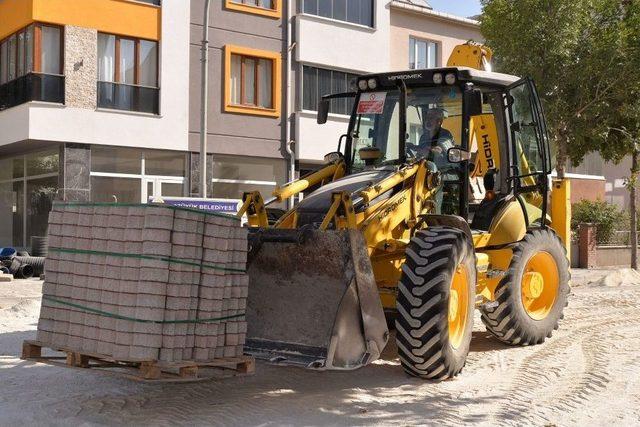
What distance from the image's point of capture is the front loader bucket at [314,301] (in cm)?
688

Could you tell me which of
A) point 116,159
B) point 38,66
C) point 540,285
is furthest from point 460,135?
point 116,159

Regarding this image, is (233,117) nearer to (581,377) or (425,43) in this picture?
(425,43)

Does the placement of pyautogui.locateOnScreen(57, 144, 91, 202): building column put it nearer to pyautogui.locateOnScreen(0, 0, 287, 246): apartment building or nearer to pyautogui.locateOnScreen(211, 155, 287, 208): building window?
pyautogui.locateOnScreen(0, 0, 287, 246): apartment building

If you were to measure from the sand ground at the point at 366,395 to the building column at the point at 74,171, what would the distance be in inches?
527

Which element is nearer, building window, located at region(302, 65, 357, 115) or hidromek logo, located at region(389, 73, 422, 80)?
hidromek logo, located at region(389, 73, 422, 80)

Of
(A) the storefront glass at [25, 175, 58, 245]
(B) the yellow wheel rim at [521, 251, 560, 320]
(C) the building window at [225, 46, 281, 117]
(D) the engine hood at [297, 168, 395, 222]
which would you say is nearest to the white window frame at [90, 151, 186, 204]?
(A) the storefront glass at [25, 175, 58, 245]

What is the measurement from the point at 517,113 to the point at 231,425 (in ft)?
17.4

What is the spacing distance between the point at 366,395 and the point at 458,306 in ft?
4.45

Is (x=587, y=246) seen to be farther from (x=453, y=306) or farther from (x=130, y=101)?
(x=453, y=306)

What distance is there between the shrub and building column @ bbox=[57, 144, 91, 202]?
49.5 ft

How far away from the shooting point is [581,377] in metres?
8.02

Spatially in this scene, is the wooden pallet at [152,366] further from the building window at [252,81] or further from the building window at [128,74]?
the building window at [252,81]

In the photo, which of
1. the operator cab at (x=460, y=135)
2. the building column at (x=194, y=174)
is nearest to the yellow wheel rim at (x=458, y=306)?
the operator cab at (x=460, y=135)

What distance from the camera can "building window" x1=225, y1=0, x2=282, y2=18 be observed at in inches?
988
